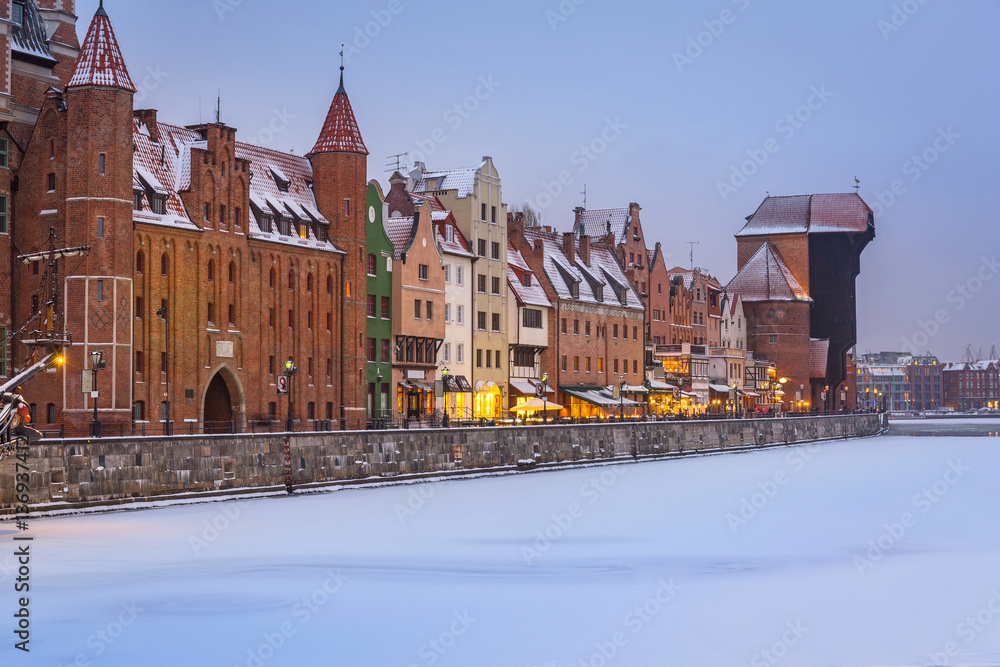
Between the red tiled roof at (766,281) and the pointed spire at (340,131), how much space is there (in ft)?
244

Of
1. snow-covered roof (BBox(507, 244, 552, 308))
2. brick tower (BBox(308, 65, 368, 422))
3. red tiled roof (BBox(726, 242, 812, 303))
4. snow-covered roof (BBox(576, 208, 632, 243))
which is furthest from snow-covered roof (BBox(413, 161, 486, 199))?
red tiled roof (BBox(726, 242, 812, 303))

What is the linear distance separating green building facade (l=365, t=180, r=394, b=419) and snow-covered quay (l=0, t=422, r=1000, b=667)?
78.6 feet

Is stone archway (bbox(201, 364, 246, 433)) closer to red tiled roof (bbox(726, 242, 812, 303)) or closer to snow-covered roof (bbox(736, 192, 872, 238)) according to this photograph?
red tiled roof (bbox(726, 242, 812, 303))

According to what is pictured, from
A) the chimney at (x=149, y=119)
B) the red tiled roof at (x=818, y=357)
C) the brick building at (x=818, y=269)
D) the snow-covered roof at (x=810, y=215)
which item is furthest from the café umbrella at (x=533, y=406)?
the snow-covered roof at (x=810, y=215)

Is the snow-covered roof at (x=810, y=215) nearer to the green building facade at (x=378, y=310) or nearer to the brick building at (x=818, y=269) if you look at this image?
the brick building at (x=818, y=269)

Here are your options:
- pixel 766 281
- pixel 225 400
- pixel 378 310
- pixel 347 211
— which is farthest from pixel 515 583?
pixel 766 281

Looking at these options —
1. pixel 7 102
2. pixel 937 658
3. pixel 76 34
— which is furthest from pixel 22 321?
pixel 937 658

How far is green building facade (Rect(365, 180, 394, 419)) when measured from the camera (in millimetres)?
67750

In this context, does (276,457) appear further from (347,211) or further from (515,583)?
(347,211)

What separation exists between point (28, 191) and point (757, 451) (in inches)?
2094

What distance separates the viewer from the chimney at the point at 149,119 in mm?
56844

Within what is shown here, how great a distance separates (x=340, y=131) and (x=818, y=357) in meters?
81.2

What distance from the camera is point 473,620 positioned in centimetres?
2098

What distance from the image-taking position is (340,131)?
64.3 m
